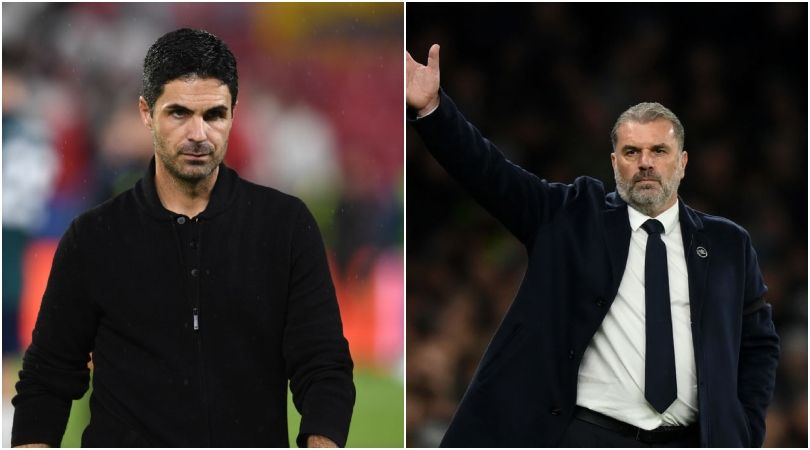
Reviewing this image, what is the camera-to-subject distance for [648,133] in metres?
3.75

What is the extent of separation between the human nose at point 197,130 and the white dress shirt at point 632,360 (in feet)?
4.15

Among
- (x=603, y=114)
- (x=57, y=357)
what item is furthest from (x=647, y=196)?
(x=603, y=114)

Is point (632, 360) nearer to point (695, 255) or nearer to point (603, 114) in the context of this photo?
point (695, 255)

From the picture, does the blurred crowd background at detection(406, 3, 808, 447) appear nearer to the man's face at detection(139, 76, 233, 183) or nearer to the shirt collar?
the shirt collar

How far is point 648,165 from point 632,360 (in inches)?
23.7

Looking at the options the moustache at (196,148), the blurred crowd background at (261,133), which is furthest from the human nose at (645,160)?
the moustache at (196,148)

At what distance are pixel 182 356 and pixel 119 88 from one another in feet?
5.57

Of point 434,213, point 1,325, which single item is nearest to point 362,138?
point 1,325

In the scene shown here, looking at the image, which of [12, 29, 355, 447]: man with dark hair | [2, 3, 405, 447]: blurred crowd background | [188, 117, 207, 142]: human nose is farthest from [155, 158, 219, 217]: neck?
[2, 3, 405, 447]: blurred crowd background

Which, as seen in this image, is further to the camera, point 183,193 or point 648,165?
point 648,165

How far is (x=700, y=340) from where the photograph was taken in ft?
11.6

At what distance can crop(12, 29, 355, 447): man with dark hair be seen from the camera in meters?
3.03

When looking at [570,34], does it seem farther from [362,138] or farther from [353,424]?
[353,424]

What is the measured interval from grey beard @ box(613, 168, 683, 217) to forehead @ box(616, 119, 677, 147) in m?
0.12
